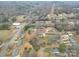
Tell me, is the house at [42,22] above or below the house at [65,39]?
above

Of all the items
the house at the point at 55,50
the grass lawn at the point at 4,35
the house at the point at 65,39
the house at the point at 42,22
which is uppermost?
the house at the point at 42,22

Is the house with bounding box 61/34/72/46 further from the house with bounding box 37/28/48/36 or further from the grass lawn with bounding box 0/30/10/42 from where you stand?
the grass lawn with bounding box 0/30/10/42

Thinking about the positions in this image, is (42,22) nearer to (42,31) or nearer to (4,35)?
(42,31)

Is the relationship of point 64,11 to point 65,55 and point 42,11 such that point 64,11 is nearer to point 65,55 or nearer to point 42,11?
point 42,11

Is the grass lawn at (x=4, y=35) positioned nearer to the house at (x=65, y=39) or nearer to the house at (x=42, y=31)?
the house at (x=42, y=31)

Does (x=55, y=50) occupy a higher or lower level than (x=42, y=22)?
lower

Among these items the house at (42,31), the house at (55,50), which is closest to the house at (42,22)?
the house at (42,31)

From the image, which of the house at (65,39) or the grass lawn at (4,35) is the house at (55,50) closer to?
the house at (65,39)

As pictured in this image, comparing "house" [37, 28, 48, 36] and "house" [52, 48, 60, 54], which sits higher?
"house" [37, 28, 48, 36]

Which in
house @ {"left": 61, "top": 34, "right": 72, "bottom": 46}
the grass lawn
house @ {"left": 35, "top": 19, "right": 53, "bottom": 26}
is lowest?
house @ {"left": 61, "top": 34, "right": 72, "bottom": 46}

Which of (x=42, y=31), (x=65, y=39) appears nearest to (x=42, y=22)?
(x=42, y=31)

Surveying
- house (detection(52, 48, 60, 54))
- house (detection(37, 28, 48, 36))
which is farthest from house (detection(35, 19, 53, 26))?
house (detection(52, 48, 60, 54))

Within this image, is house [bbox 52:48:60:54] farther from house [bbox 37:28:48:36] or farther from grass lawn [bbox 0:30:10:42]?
grass lawn [bbox 0:30:10:42]
